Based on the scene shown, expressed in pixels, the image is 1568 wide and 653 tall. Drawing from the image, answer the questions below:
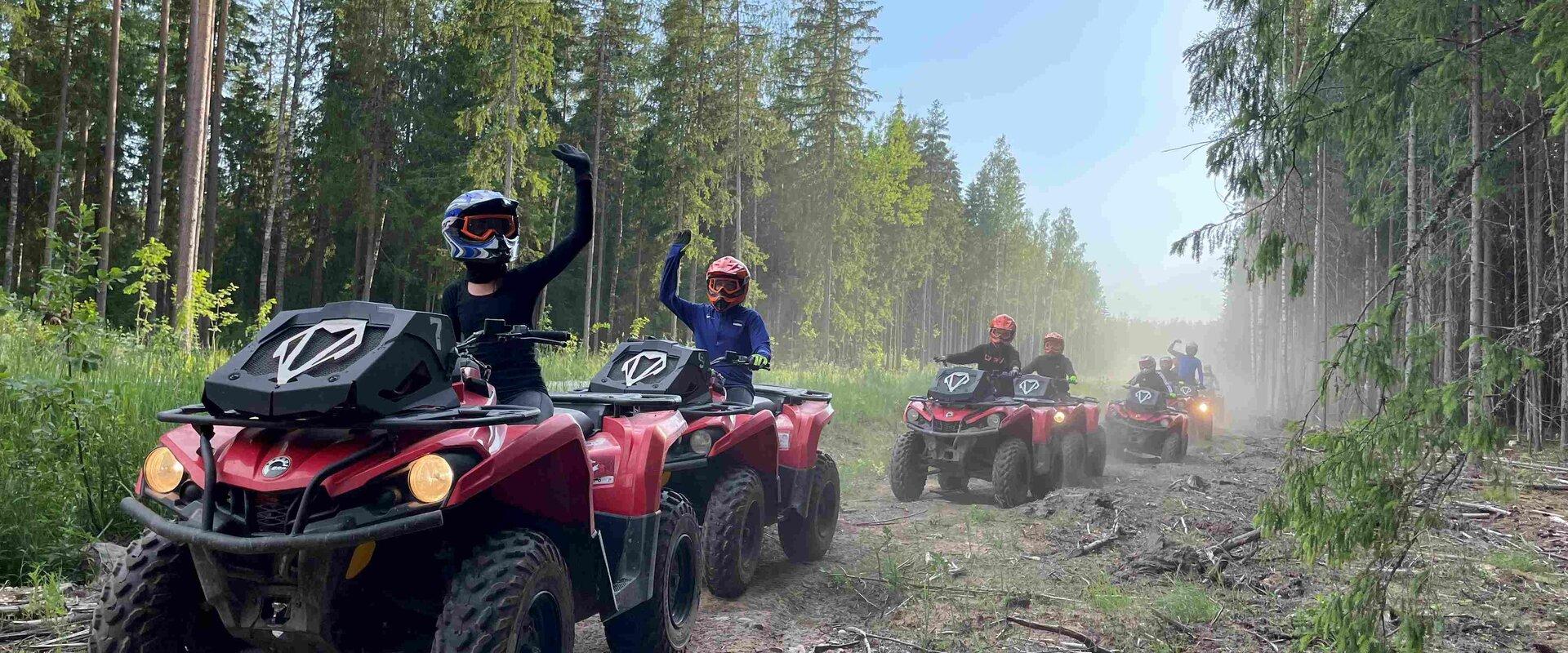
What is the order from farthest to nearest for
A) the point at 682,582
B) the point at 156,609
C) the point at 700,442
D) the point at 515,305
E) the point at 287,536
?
the point at 700,442 < the point at 682,582 < the point at 515,305 < the point at 156,609 < the point at 287,536

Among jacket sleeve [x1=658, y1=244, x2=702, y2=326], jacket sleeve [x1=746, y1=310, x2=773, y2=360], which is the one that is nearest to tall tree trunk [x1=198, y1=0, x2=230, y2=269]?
jacket sleeve [x1=658, y1=244, x2=702, y2=326]

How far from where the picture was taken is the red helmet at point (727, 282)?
273 inches

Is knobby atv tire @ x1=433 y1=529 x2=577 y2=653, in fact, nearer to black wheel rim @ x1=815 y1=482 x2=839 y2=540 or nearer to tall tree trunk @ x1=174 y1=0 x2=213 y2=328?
black wheel rim @ x1=815 y1=482 x2=839 y2=540

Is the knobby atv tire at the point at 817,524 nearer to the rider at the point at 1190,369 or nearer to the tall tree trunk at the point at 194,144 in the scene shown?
the tall tree trunk at the point at 194,144

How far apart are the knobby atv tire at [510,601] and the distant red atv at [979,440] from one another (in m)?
7.70

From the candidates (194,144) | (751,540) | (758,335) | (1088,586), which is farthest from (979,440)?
(194,144)

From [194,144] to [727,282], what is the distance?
28.6ft

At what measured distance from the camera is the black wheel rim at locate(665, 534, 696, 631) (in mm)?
4629

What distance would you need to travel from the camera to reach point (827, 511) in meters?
7.47

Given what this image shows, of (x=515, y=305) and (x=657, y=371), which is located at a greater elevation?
(x=515, y=305)

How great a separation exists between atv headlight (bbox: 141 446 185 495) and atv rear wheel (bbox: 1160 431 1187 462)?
600 inches

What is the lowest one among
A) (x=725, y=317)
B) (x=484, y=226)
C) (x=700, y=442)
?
(x=700, y=442)

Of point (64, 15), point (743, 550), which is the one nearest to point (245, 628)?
point (743, 550)

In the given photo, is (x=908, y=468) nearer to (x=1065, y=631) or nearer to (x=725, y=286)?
(x=725, y=286)
